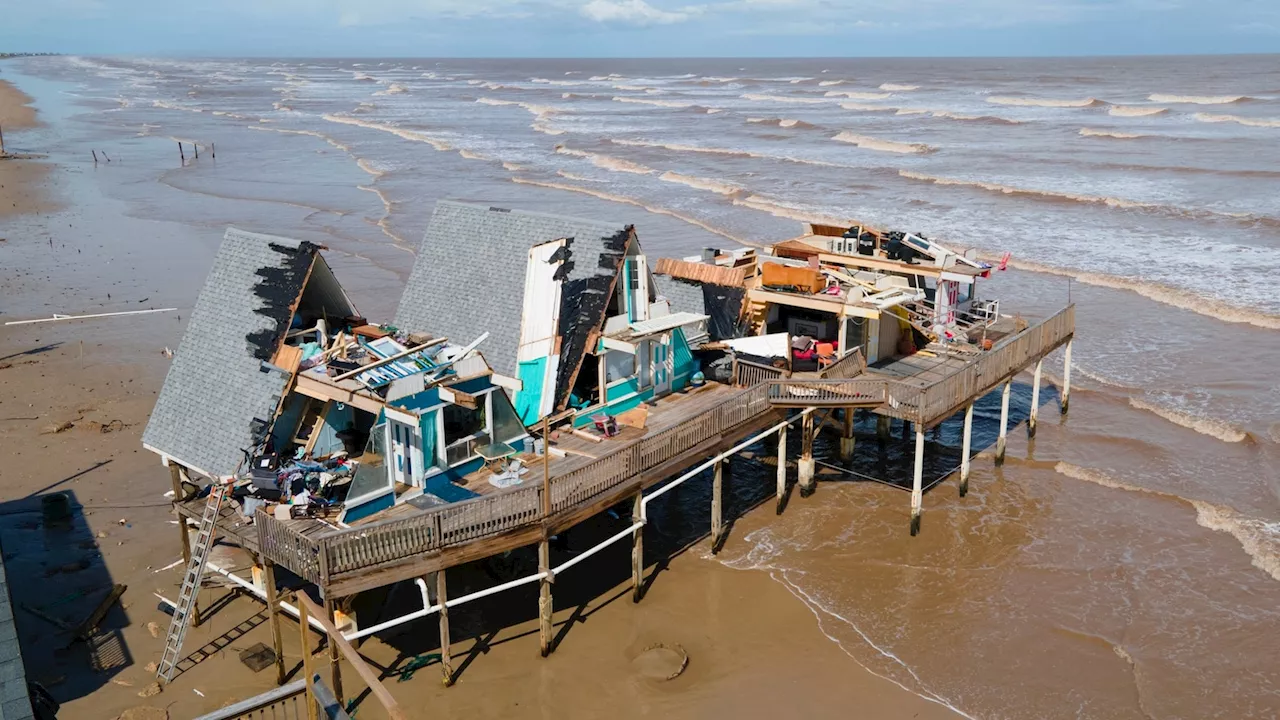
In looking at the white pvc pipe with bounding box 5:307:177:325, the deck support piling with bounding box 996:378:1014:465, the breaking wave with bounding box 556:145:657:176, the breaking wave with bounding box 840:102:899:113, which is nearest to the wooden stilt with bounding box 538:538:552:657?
the deck support piling with bounding box 996:378:1014:465

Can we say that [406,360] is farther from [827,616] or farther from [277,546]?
[827,616]

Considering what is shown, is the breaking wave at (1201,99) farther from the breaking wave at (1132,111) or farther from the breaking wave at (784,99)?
the breaking wave at (784,99)

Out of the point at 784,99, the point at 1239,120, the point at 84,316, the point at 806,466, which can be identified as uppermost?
the point at 784,99

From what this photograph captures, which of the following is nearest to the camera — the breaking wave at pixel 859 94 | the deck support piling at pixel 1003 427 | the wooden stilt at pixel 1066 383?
the deck support piling at pixel 1003 427

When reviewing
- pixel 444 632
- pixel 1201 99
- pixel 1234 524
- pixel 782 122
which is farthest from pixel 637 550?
pixel 1201 99

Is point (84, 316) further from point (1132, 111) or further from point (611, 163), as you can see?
point (1132, 111)

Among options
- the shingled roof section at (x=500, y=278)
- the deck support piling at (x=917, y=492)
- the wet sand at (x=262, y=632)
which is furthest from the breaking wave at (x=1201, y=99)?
the wet sand at (x=262, y=632)

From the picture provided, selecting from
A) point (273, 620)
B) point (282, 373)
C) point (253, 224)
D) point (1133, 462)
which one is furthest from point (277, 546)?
point (253, 224)
